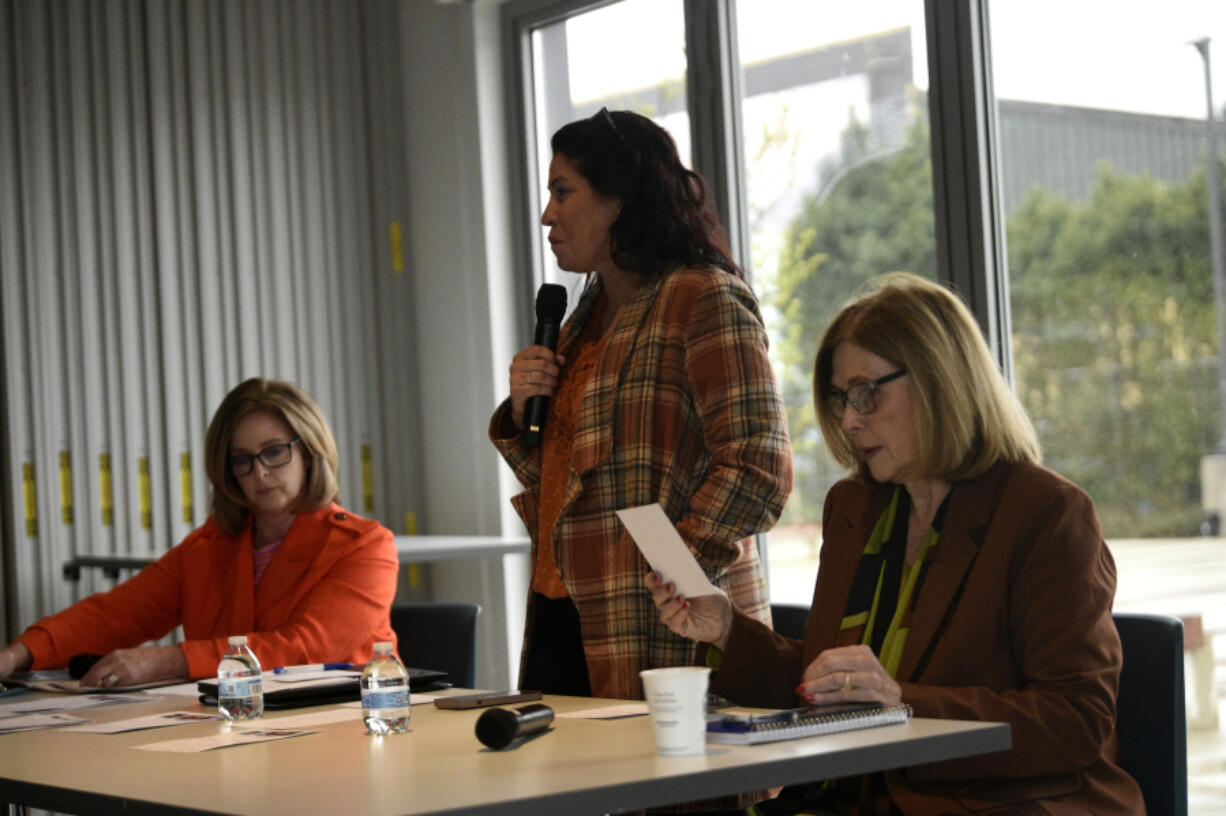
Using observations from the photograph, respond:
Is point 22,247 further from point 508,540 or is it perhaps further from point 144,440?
point 508,540

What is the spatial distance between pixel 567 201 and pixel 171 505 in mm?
2619

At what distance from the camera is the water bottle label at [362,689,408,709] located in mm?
1983

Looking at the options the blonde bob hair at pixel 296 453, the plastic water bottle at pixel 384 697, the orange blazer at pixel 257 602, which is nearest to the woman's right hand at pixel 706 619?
the plastic water bottle at pixel 384 697

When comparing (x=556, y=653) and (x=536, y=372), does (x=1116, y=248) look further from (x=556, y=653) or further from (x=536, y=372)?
(x=556, y=653)

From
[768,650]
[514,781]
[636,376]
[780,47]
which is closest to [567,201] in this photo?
[636,376]

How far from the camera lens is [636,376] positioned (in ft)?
8.63

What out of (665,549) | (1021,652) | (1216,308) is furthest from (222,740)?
(1216,308)

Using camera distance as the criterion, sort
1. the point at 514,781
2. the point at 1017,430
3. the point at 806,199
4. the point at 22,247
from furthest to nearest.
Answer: the point at 22,247
the point at 806,199
the point at 1017,430
the point at 514,781

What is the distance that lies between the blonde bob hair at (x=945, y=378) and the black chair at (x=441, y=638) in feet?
4.24

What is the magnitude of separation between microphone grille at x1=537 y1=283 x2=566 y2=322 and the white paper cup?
126 centimetres

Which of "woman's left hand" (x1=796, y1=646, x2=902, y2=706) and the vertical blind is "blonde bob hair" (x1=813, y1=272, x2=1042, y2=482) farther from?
the vertical blind

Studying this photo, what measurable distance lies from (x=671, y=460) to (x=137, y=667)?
3.51ft

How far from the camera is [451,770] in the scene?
1.63 m

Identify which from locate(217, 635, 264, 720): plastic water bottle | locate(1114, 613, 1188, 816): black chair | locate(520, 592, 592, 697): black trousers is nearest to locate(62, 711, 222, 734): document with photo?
locate(217, 635, 264, 720): plastic water bottle
